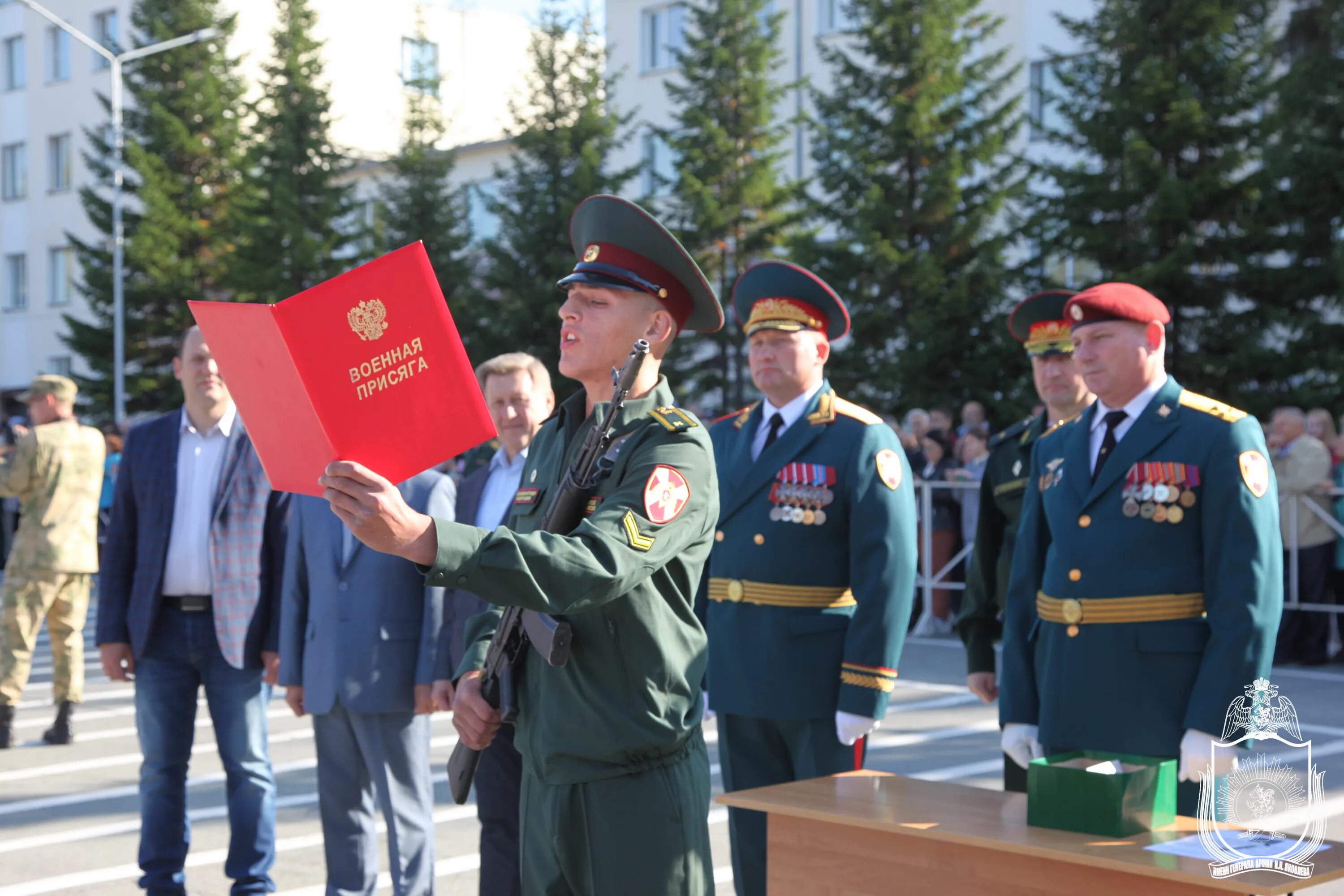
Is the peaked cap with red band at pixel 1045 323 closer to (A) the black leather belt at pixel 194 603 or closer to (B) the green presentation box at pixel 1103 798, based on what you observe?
(B) the green presentation box at pixel 1103 798

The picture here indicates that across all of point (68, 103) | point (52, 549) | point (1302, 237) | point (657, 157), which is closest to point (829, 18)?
point (657, 157)

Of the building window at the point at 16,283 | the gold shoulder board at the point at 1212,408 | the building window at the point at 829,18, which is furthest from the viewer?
the building window at the point at 16,283

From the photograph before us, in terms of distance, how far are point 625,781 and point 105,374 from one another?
120 ft

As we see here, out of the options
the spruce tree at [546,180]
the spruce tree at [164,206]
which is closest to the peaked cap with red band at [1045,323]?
the spruce tree at [546,180]

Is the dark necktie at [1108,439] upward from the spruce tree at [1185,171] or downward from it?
downward

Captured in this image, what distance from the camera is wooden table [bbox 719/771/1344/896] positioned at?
10.5 feet

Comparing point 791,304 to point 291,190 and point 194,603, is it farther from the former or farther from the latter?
point 291,190

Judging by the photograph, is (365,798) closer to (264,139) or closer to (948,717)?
(948,717)

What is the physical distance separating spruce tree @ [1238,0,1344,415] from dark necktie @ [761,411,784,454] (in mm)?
13876

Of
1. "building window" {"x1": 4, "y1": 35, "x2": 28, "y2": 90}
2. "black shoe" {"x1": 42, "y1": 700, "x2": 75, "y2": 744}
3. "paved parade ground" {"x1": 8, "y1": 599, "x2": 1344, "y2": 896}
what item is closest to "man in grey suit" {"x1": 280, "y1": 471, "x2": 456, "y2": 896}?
"paved parade ground" {"x1": 8, "y1": 599, "x2": 1344, "y2": 896}

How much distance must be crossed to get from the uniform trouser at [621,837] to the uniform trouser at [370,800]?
2134mm

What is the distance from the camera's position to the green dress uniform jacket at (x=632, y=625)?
297 cm

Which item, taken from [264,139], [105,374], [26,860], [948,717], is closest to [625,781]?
[26,860]

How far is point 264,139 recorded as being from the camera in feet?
113
